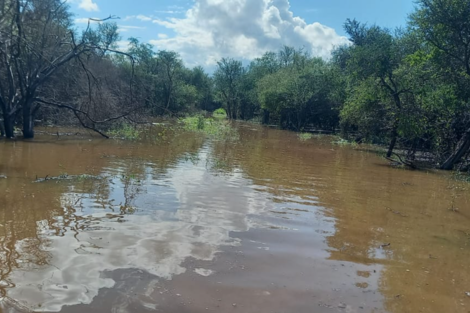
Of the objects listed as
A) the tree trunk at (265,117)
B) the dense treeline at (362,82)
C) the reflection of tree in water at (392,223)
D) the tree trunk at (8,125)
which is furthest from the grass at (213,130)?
the tree trunk at (265,117)

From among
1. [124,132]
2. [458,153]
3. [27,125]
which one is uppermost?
[458,153]

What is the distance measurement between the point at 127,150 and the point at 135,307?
1401cm

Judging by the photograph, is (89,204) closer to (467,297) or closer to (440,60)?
(467,297)

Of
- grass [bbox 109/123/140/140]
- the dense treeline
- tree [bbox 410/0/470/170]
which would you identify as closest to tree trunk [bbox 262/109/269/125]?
the dense treeline

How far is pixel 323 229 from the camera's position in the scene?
301 inches

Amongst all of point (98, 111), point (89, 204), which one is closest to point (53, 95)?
point (98, 111)

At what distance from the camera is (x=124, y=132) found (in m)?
25.1

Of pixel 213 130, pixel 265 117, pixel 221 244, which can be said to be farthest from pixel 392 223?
pixel 265 117

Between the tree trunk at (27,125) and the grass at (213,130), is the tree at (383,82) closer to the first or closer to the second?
the grass at (213,130)

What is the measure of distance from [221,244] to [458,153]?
16.9 m

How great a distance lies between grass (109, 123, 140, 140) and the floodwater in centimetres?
1079

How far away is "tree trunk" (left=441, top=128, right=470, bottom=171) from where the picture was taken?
61.4 feet

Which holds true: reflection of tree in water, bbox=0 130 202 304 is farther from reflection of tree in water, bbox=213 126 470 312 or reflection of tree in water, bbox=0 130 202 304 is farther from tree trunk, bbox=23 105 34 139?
tree trunk, bbox=23 105 34 139

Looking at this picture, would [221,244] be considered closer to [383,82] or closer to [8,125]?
[8,125]
